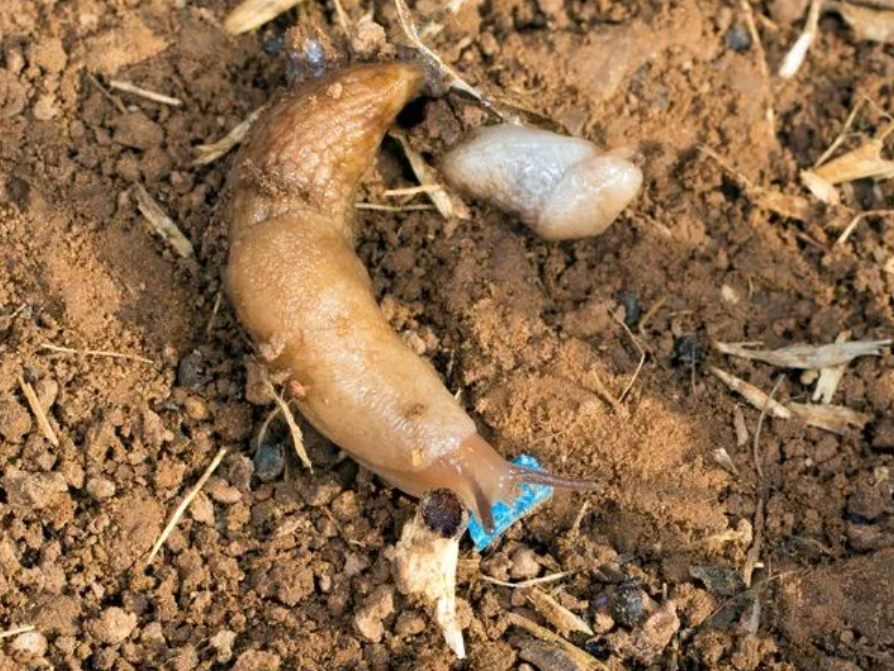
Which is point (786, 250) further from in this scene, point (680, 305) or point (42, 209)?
point (42, 209)

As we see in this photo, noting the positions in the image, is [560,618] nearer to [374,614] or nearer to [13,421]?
[374,614]

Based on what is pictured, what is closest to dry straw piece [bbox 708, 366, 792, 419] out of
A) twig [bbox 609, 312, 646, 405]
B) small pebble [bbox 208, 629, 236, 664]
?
twig [bbox 609, 312, 646, 405]

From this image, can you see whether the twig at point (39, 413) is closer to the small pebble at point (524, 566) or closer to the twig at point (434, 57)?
the small pebble at point (524, 566)

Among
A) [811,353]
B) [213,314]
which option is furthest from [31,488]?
[811,353]

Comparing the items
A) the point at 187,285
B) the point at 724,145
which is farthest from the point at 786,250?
the point at 187,285

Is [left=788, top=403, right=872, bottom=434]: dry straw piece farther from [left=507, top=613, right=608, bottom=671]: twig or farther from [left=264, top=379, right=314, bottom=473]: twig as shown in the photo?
[left=264, top=379, right=314, bottom=473]: twig

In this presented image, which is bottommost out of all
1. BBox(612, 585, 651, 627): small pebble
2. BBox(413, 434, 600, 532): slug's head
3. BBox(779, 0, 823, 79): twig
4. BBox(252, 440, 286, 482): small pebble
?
BBox(612, 585, 651, 627): small pebble
